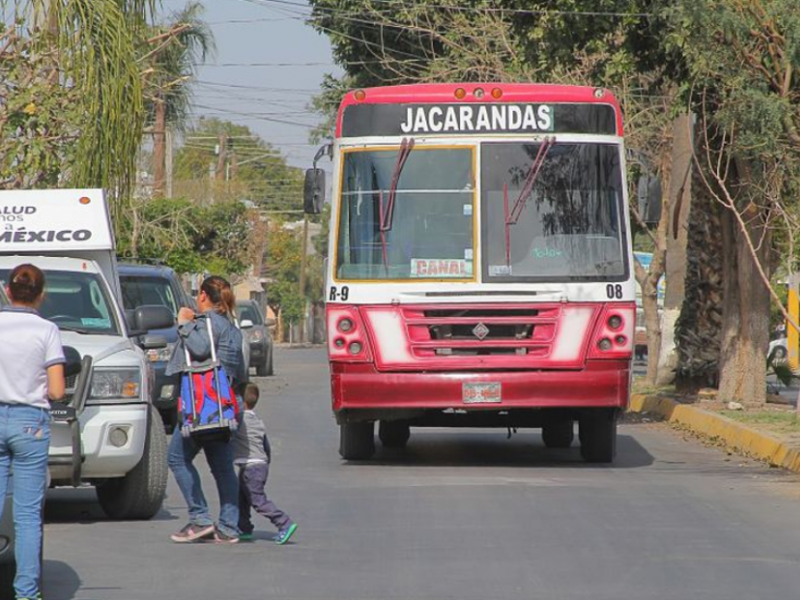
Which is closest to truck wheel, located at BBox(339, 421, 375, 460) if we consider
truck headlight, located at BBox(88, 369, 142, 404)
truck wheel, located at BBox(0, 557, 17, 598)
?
truck headlight, located at BBox(88, 369, 142, 404)

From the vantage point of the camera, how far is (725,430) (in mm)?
18891

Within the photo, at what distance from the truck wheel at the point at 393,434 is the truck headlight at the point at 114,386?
7102 mm

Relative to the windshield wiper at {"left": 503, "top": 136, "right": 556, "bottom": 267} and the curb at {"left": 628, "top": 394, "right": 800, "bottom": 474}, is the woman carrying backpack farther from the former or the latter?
the curb at {"left": 628, "top": 394, "right": 800, "bottom": 474}

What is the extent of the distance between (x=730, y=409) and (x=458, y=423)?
563cm

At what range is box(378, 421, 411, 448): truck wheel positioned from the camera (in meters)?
18.5

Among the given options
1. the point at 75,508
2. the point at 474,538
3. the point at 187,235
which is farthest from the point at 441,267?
the point at 187,235

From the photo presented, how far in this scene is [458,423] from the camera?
16.8 metres

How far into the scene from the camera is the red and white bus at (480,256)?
15.4 metres

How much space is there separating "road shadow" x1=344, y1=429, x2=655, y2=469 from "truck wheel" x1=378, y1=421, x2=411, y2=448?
0.33 feet

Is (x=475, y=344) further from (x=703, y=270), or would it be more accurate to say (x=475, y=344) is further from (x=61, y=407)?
(x=703, y=270)

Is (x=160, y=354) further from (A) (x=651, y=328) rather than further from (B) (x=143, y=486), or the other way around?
(A) (x=651, y=328)

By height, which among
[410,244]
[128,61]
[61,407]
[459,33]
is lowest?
[61,407]

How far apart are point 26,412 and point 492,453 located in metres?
10.1

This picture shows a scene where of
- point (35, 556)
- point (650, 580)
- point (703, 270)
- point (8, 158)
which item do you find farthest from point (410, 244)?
point (703, 270)
